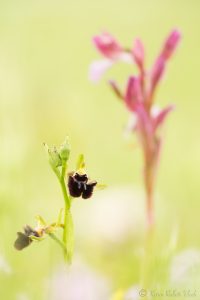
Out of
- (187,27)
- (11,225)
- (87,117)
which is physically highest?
(187,27)

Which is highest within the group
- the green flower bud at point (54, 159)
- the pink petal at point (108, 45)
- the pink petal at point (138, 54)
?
the pink petal at point (108, 45)

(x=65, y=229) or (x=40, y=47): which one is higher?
(x=40, y=47)

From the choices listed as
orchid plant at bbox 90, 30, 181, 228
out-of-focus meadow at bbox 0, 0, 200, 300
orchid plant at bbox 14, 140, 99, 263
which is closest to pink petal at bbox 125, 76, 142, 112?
orchid plant at bbox 90, 30, 181, 228

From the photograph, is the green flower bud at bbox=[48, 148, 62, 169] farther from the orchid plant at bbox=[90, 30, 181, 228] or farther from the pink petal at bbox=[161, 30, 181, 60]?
the pink petal at bbox=[161, 30, 181, 60]

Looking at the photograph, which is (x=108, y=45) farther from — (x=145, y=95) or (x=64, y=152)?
(x=64, y=152)

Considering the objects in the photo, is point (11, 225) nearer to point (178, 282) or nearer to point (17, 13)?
point (178, 282)

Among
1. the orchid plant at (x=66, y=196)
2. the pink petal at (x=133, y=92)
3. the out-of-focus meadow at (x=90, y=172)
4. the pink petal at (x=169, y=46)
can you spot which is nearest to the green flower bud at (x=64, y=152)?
the orchid plant at (x=66, y=196)

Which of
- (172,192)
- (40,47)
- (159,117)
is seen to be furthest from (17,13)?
(159,117)

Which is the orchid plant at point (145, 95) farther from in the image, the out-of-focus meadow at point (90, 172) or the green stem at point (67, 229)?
the green stem at point (67, 229)
